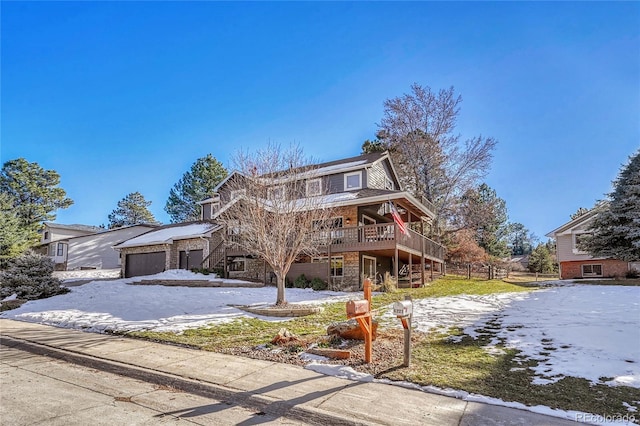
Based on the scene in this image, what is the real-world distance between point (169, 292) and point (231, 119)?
305 inches

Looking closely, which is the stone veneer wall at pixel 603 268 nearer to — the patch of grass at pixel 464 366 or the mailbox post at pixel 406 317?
the patch of grass at pixel 464 366

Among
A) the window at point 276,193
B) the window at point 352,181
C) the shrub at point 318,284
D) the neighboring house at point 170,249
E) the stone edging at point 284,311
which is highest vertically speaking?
the window at point 352,181

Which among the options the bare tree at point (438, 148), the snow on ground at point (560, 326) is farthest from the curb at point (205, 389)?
the bare tree at point (438, 148)

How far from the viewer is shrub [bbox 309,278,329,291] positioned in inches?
727

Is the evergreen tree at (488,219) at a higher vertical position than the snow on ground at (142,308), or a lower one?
higher

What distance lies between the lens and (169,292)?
48.6 ft

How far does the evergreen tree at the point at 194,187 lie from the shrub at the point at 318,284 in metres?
32.1

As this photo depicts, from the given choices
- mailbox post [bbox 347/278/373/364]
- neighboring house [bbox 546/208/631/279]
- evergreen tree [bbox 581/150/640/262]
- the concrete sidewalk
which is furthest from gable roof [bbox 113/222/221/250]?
neighboring house [bbox 546/208/631/279]

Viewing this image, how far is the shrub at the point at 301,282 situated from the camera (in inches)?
747

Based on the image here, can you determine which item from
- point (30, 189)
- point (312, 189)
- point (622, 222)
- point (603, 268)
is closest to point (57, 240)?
point (30, 189)

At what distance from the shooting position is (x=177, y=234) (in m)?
26.0

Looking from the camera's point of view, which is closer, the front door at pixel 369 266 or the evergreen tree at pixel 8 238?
the front door at pixel 369 266

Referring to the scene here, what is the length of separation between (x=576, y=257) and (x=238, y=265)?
26177 millimetres

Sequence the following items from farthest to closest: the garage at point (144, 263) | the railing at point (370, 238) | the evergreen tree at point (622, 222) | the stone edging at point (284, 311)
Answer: the garage at point (144, 263)
the evergreen tree at point (622, 222)
the railing at point (370, 238)
the stone edging at point (284, 311)
